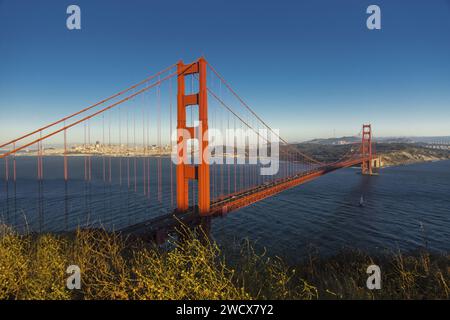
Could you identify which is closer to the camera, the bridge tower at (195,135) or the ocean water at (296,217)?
the bridge tower at (195,135)

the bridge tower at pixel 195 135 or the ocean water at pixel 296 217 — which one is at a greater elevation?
the bridge tower at pixel 195 135

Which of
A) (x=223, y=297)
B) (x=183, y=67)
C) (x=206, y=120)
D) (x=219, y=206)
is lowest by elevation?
(x=219, y=206)

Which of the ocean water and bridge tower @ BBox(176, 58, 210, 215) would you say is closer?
bridge tower @ BBox(176, 58, 210, 215)

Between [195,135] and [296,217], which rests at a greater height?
[195,135]

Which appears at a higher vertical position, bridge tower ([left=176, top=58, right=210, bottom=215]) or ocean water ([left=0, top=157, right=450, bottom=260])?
bridge tower ([left=176, top=58, right=210, bottom=215])

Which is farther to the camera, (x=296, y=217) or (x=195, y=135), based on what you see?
(x=296, y=217)

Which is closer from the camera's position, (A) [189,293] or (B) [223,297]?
(B) [223,297]
